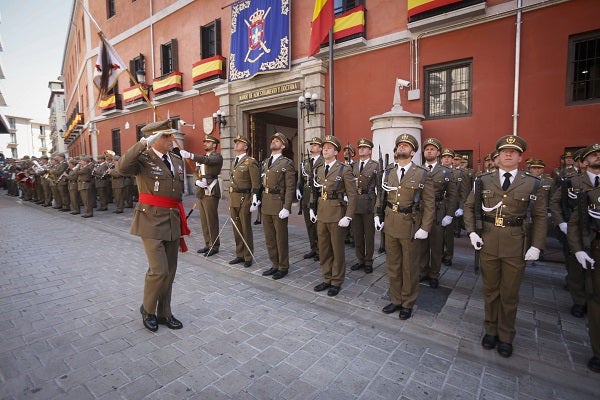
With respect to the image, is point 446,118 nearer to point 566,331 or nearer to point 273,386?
point 566,331

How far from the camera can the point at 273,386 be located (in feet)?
8.21

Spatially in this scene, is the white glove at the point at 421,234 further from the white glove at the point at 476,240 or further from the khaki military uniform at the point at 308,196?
the khaki military uniform at the point at 308,196

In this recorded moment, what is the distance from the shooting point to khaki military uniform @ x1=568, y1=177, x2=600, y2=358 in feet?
9.18

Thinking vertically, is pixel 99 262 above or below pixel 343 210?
below

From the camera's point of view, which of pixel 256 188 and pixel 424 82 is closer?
pixel 256 188

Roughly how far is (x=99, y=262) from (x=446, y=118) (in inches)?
342

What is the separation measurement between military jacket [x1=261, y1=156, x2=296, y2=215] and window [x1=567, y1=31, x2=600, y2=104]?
6533mm

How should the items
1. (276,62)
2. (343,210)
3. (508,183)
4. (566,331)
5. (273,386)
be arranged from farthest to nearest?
(276,62) → (343,210) → (566,331) → (508,183) → (273,386)

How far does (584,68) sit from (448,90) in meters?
2.73

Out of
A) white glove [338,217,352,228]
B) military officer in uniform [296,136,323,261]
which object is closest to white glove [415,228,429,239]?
white glove [338,217,352,228]

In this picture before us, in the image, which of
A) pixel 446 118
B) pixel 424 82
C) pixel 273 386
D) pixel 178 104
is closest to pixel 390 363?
pixel 273 386

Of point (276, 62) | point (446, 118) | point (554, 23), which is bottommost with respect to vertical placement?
point (446, 118)

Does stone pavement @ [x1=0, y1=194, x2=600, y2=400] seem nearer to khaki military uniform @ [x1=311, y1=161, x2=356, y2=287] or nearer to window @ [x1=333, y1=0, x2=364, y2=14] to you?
khaki military uniform @ [x1=311, y1=161, x2=356, y2=287]

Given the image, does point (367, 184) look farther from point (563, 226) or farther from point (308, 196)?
point (563, 226)
